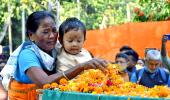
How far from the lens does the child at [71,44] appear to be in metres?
4.12

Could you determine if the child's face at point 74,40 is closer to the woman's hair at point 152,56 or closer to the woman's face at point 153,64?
the woman's face at point 153,64

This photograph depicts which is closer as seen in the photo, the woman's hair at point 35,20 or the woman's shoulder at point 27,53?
the woman's shoulder at point 27,53

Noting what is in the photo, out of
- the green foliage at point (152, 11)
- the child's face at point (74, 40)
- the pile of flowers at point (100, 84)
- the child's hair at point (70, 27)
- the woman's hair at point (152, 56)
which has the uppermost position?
the child's hair at point (70, 27)

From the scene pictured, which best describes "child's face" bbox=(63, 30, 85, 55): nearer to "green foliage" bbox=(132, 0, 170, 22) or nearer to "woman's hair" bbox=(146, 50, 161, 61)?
"woman's hair" bbox=(146, 50, 161, 61)

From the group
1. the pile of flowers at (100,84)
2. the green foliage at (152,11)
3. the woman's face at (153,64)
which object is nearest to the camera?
the pile of flowers at (100,84)

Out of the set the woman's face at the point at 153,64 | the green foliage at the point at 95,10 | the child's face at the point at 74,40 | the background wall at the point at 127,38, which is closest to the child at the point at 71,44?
the child's face at the point at 74,40

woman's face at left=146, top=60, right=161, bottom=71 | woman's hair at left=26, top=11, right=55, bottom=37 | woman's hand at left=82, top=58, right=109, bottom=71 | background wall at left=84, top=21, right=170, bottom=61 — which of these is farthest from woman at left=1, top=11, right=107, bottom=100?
background wall at left=84, top=21, right=170, bottom=61

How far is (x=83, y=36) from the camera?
415 cm

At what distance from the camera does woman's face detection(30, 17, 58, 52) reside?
4180 millimetres

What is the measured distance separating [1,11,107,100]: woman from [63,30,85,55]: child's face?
0.11m

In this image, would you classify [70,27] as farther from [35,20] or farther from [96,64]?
[96,64]

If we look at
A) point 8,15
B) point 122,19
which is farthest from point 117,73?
point 122,19

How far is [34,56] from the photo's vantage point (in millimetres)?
4098

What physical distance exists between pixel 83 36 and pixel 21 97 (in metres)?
0.65
